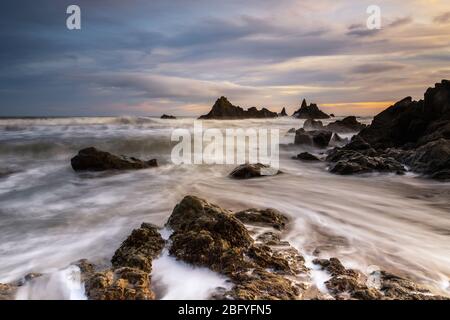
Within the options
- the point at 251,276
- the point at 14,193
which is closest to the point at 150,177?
the point at 14,193

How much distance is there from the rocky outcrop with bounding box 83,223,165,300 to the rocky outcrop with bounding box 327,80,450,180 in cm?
836

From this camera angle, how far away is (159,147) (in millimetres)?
18906

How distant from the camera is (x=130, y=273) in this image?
3469 millimetres

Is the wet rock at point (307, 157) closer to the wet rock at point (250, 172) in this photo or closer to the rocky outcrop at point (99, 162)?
the wet rock at point (250, 172)

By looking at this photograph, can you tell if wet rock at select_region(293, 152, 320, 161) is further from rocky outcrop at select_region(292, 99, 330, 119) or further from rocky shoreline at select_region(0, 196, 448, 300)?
rocky outcrop at select_region(292, 99, 330, 119)

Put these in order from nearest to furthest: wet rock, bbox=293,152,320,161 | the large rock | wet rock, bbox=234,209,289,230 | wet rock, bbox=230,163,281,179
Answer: wet rock, bbox=234,209,289,230
wet rock, bbox=230,163,281,179
wet rock, bbox=293,152,320,161
the large rock

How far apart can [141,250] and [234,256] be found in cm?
108

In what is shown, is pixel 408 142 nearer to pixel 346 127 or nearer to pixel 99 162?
pixel 99 162

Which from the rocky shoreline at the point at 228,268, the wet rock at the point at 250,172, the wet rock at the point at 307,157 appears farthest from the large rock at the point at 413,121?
the rocky shoreline at the point at 228,268

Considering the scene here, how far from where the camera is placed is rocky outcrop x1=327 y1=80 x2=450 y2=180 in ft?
36.3

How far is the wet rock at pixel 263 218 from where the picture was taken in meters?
5.64

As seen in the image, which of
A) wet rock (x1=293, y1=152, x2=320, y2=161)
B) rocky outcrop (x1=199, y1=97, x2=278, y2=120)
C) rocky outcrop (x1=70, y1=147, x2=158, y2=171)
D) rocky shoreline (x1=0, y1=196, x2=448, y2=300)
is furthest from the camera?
rocky outcrop (x1=199, y1=97, x2=278, y2=120)

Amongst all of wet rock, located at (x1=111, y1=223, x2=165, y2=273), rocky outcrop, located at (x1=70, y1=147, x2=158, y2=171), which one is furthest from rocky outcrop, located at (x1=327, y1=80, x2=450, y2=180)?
wet rock, located at (x1=111, y1=223, x2=165, y2=273)
